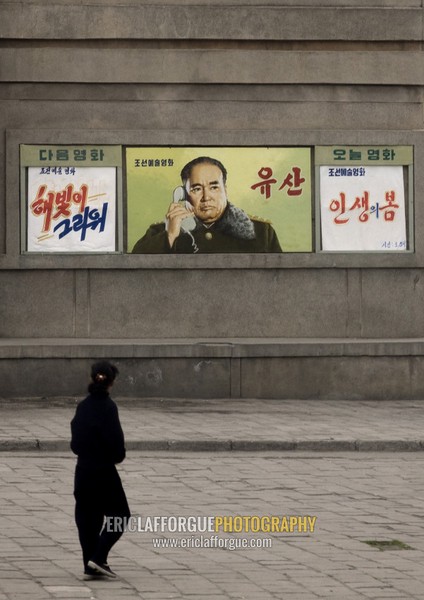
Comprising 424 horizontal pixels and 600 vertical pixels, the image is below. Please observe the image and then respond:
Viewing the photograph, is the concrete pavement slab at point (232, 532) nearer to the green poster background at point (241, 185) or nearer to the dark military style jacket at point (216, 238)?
the dark military style jacket at point (216, 238)

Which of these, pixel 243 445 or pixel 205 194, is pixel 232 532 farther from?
pixel 205 194

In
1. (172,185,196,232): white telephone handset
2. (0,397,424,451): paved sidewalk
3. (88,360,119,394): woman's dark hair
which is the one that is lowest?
(0,397,424,451): paved sidewalk

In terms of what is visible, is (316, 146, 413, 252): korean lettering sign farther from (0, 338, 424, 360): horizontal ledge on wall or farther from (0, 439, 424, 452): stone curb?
(0, 439, 424, 452): stone curb

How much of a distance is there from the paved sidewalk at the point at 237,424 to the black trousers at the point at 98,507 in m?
6.55

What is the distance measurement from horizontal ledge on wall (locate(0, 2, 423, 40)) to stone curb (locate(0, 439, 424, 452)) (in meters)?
7.40

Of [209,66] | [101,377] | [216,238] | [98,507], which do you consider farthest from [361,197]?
[98,507]

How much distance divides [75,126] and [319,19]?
3905 millimetres

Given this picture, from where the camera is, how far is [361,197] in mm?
21172

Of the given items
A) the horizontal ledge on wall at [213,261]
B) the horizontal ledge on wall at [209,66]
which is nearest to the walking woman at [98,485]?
the horizontal ledge on wall at [213,261]

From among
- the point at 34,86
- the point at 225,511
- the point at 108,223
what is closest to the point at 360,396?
the point at 108,223

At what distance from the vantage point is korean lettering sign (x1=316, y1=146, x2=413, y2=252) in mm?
21125

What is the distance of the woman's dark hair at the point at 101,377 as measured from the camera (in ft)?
28.8

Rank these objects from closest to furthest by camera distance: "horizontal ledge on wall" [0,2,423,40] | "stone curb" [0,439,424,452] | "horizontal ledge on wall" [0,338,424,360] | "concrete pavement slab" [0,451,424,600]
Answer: "concrete pavement slab" [0,451,424,600] → "stone curb" [0,439,424,452] → "horizontal ledge on wall" [0,338,424,360] → "horizontal ledge on wall" [0,2,423,40]

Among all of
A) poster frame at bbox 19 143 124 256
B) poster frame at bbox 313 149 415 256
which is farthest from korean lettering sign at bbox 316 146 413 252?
poster frame at bbox 19 143 124 256
